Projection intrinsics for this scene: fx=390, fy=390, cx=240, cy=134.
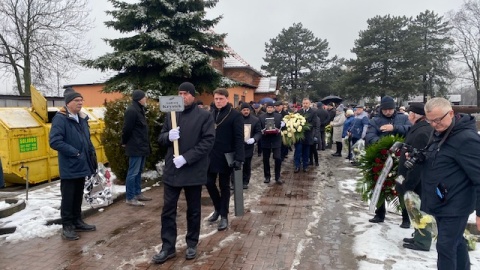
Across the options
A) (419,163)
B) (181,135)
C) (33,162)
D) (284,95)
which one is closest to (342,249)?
(419,163)

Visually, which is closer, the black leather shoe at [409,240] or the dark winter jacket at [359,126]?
the black leather shoe at [409,240]

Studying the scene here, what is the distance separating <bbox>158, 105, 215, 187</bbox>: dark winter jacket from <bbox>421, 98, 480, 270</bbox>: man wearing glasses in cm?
238

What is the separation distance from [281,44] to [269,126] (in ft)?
139

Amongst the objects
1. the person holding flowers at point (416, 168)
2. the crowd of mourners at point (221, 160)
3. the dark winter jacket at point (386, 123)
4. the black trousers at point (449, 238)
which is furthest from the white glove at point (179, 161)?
the dark winter jacket at point (386, 123)

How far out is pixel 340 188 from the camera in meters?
9.00

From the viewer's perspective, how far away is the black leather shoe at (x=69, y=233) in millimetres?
5320

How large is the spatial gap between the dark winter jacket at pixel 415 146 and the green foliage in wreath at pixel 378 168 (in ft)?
2.17

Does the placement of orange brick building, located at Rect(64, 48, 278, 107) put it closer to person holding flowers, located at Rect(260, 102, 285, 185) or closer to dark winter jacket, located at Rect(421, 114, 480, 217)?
person holding flowers, located at Rect(260, 102, 285, 185)

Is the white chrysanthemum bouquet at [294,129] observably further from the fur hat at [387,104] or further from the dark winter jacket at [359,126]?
the fur hat at [387,104]

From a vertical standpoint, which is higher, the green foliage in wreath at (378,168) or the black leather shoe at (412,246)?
the green foliage in wreath at (378,168)

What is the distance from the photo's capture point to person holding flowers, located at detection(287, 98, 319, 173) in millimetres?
10852

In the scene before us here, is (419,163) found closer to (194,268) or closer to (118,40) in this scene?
(194,268)

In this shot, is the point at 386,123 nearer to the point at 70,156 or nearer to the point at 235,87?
the point at 70,156

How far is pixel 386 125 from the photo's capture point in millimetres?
6102
